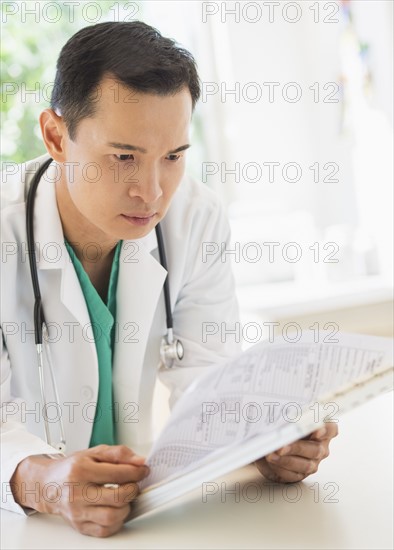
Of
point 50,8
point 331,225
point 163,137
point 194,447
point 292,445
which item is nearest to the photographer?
point 194,447

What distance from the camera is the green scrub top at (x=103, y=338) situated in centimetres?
135

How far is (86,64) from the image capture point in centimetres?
115

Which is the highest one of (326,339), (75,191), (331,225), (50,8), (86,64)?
(50,8)

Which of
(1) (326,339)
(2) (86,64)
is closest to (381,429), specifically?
(1) (326,339)

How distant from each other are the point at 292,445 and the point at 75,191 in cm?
56

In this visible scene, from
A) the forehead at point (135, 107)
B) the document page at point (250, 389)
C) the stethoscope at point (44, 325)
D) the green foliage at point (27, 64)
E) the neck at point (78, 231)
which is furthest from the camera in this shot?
the green foliage at point (27, 64)

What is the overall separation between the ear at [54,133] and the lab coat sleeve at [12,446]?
407 millimetres

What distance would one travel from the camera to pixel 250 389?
788mm

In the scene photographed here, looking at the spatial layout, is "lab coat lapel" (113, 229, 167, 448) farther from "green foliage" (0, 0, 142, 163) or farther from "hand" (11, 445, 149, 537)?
"green foliage" (0, 0, 142, 163)

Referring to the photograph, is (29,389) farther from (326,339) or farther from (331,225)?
(331,225)

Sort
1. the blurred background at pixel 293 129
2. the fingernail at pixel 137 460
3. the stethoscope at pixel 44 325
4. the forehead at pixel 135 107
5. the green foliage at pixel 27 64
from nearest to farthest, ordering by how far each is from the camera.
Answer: the fingernail at pixel 137 460
the forehead at pixel 135 107
the stethoscope at pixel 44 325
the green foliage at pixel 27 64
the blurred background at pixel 293 129

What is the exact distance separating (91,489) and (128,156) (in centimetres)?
49

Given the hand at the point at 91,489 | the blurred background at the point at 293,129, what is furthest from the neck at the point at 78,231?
the blurred background at the point at 293,129

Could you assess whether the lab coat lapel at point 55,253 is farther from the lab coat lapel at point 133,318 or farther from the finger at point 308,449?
the finger at point 308,449
